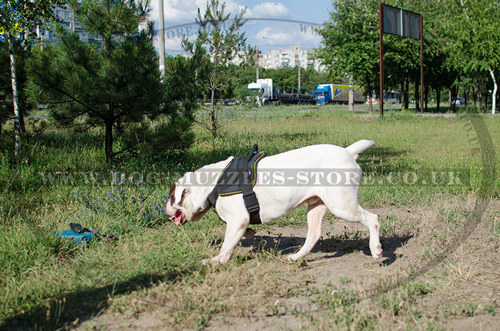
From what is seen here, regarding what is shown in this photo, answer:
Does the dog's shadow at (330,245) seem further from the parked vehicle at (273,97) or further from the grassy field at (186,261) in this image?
the parked vehicle at (273,97)

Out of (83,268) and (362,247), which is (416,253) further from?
(83,268)

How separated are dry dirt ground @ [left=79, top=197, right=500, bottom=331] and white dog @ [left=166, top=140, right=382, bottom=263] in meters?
0.39

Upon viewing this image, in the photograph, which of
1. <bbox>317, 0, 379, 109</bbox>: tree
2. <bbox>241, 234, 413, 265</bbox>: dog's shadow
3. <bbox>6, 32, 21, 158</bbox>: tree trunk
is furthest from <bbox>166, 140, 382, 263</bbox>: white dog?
<bbox>317, 0, 379, 109</bbox>: tree

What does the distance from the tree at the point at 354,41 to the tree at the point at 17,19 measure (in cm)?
2537

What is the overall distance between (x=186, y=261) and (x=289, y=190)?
3.89 ft

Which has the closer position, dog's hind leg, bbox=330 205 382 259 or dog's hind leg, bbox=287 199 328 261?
dog's hind leg, bbox=330 205 382 259

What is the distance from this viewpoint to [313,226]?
168 inches

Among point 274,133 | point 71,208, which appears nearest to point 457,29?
point 274,133

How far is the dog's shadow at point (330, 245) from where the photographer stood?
4512mm

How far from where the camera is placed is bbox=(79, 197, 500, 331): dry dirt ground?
2996 millimetres

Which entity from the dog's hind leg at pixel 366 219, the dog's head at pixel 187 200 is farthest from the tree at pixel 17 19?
the dog's hind leg at pixel 366 219

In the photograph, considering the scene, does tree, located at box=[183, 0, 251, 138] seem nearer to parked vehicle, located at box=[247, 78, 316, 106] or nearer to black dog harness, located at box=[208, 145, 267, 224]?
black dog harness, located at box=[208, 145, 267, 224]

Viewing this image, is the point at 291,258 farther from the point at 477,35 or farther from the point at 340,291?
the point at 477,35

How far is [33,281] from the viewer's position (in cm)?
349
